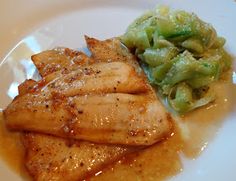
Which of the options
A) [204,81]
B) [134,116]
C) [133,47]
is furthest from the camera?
[133,47]

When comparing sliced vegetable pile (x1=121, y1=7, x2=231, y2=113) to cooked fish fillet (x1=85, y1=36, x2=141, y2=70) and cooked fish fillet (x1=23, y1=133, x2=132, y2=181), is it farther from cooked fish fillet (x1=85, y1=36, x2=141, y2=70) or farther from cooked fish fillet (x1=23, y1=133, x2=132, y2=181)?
cooked fish fillet (x1=23, y1=133, x2=132, y2=181)

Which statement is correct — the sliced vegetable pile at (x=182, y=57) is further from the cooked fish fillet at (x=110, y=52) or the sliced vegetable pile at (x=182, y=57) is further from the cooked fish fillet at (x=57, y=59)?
the cooked fish fillet at (x=57, y=59)

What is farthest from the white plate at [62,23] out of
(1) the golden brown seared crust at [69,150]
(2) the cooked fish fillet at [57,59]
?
(1) the golden brown seared crust at [69,150]

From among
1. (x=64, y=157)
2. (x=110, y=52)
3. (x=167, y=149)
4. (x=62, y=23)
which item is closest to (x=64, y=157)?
(x=64, y=157)

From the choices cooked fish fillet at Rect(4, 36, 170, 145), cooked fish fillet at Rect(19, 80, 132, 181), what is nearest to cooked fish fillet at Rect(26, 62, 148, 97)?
cooked fish fillet at Rect(4, 36, 170, 145)

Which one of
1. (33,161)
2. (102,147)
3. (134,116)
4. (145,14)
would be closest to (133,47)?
(145,14)

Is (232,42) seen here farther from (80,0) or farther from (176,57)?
(80,0)
